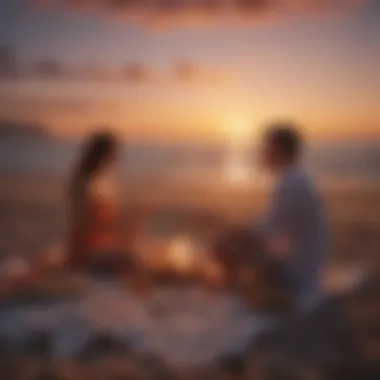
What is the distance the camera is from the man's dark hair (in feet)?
5.31

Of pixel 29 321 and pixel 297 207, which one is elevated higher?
pixel 297 207

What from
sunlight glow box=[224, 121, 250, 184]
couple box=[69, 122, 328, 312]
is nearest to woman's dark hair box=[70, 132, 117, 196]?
couple box=[69, 122, 328, 312]

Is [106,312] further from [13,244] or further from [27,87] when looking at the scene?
[27,87]

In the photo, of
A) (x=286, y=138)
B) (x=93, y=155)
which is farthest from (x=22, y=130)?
(x=286, y=138)

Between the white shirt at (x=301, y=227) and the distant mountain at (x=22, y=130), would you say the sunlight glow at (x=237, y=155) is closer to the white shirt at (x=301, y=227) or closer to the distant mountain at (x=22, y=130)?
the white shirt at (x=301, y=227)

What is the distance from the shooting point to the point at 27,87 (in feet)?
5.35

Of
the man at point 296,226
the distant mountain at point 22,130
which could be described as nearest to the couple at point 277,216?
the man at point 296,226

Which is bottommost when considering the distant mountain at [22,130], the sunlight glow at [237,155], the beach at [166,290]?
the beach at [166,290]

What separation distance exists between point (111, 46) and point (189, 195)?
362 millimetres

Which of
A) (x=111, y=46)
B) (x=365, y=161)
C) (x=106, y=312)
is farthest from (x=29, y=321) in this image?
(x=365, y=161)

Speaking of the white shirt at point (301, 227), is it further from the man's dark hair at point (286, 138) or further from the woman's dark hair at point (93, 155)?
the woman's dark hair at point (93, 155)

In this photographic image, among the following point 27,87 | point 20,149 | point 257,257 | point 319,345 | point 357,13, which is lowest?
point 319,345

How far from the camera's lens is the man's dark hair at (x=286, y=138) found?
1618 mm

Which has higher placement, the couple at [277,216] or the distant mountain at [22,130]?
the distant mountain at [22,130]
